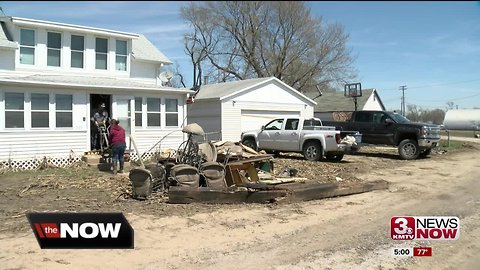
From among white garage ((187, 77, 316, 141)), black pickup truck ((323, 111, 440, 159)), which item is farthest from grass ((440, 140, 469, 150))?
white garage ((187, 77, 316, 141))

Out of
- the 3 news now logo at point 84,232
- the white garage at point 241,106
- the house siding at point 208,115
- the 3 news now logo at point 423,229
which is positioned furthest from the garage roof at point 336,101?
the 3 news now logo at point 84,232

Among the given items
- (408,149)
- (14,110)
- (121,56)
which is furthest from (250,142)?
(14,110)

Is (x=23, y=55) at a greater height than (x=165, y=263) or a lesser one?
greater

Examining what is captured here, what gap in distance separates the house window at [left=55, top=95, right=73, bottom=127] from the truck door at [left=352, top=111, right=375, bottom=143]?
12302 millimetres

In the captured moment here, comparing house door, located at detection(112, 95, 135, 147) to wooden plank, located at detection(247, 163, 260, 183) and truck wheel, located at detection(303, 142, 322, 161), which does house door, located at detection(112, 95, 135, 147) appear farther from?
wooden plank, located at detection(247, 163, 260, 183)

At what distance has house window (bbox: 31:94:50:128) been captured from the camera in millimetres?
15438

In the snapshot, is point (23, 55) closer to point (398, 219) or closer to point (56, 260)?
point (56, 260)

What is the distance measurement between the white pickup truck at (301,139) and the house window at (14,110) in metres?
8.92

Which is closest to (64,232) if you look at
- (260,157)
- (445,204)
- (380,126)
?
(260,157)

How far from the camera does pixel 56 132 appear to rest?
16000mm

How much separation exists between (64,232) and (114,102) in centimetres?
1243

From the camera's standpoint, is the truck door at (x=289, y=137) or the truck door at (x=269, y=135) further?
the truck door at (x=269, y=135)

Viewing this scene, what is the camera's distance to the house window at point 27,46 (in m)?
17.1

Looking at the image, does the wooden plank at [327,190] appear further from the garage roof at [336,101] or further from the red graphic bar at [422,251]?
the garage roof at [336,101]
